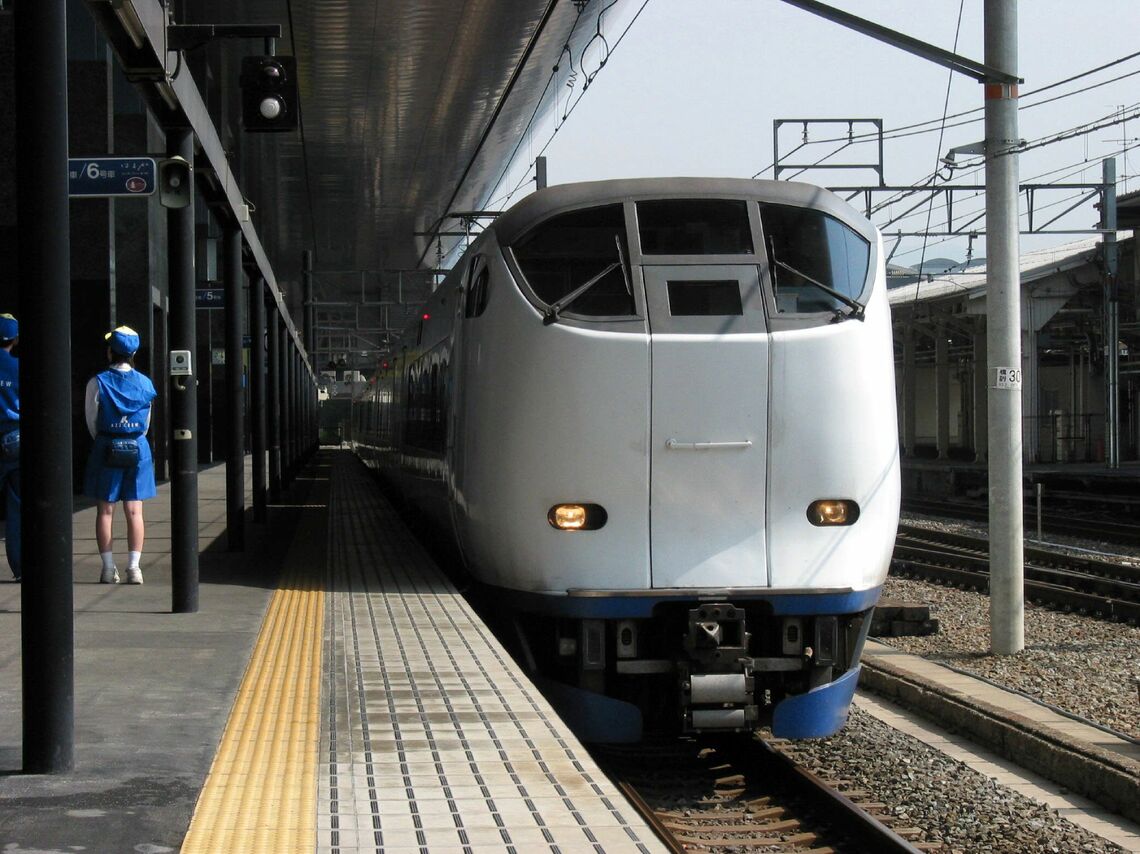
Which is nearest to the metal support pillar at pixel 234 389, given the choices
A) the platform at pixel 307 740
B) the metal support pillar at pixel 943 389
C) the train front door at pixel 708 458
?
the platform at pixel 307 740

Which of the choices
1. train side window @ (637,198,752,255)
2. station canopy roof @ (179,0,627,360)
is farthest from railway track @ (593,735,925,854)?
station canopy roof @ (179,0,627,360)

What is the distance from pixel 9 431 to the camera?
8367 millimetres

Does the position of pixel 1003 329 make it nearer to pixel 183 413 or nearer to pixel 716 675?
pixel 716 675

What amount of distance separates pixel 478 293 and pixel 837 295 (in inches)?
70.6

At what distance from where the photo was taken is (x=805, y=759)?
23.6ft

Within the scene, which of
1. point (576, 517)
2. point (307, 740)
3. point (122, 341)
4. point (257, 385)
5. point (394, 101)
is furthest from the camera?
point (394, 101)

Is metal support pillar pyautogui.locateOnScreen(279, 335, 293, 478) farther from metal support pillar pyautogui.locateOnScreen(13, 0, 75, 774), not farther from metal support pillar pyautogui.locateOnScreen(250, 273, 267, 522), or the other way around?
metal support pillar pyautogui.locateOnScreen(13, 0, 75, 774)

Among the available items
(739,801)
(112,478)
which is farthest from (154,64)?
(739,801)

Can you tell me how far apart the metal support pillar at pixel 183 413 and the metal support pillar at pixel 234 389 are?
130 inches

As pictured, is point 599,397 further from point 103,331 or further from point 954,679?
point 103,331

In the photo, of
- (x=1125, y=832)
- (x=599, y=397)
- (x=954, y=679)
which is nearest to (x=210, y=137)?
(x=599, y=397)

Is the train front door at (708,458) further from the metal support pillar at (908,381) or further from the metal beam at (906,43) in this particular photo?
the metal support pillar at (908,381)

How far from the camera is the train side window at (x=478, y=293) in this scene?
23.9ft

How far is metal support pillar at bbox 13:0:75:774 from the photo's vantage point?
13.8 feet
